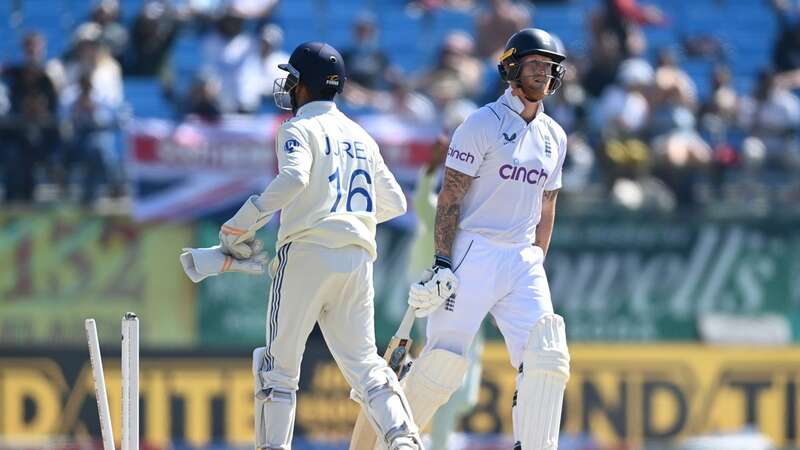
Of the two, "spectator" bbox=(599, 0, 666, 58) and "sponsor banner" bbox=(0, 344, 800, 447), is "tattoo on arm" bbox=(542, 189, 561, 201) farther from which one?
"spectator" bbox=(599, 0, 666, 58)

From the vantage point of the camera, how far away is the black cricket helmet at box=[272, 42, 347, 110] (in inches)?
294

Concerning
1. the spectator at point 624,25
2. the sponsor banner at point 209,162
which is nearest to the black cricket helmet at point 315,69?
the sponsor banner at point 209,162

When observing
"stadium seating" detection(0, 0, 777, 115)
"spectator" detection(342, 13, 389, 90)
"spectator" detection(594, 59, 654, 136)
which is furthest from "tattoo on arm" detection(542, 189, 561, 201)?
"stadium seating" detection(0, 0, 777, 115)

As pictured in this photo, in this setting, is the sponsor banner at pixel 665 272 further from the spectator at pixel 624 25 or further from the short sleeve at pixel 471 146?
the short sleeve at pixel 471 146

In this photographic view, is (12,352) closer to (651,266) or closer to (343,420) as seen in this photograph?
(343,420)

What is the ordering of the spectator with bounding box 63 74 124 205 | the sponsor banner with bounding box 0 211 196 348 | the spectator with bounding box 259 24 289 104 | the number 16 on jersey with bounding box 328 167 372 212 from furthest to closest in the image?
the spectator with bounding box 259 24 289 104, the spectator with bounding box 63 74 124 205, the sponsor banner with bounding box 0 211 196 348, the number 16 on jersey with bounding box 328 167 372 212

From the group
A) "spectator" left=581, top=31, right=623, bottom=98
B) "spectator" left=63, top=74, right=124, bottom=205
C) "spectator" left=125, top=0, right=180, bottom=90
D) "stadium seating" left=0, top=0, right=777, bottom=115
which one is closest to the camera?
"spectator" left=63, top=74, right=124, bottom=205

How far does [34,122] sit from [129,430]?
7.35m

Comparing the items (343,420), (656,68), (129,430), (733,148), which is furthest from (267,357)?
(656,68)

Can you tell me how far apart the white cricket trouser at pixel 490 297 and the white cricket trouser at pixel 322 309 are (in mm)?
445

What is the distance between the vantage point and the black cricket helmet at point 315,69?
7.47 m

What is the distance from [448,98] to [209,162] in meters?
2.41

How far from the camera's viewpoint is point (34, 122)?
13539 millimetres

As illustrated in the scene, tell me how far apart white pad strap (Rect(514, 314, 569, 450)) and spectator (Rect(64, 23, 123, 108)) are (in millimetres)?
7544
